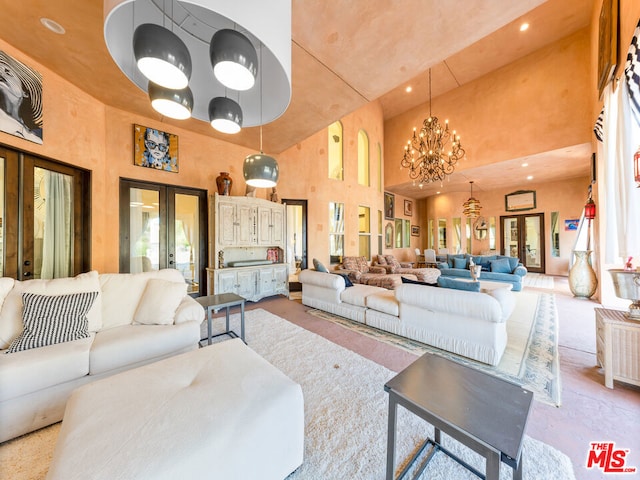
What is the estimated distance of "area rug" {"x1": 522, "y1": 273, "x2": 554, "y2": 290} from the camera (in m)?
6.17

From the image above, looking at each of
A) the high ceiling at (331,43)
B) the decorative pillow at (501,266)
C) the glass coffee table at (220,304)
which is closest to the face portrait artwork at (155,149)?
the high ceiling at (331,43)

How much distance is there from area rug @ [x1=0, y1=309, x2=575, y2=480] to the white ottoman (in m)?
0.13

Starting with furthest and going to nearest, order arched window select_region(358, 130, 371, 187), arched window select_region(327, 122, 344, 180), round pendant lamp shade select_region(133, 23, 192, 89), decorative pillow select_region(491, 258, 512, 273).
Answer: arched window select_region(358, 130, 371, 187), arched window select_region(327, 122, 344, 180), decorative pillow select_region(491, 258, 512, 273), round pendant lamp shade select_region(133, 23, 192, 89)

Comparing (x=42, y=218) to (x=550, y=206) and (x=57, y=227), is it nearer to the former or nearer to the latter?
(x=57, y=227)

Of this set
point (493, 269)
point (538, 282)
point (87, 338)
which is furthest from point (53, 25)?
point (538, 282)

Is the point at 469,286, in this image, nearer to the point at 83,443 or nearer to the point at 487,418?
the point at 487,418

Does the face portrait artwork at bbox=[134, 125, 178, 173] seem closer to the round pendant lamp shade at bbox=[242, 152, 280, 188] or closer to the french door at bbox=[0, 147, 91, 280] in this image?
the french door at bbox=[0, 147, 91, 280]

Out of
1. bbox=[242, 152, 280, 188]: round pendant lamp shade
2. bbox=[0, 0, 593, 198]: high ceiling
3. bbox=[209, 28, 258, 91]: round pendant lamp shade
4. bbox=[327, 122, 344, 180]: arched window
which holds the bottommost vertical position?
bbox=[242, 152, 280, 188]: round pendant lamp shade

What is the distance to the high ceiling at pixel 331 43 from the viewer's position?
2.10 metres

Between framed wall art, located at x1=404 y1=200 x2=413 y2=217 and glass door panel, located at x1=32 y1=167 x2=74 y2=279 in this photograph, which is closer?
glass door panel, located at x1=32 y1=167 x2=74 y2=279

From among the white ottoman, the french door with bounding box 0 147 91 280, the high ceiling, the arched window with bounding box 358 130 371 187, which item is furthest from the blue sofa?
the french door with bounding box 0 147 91 280

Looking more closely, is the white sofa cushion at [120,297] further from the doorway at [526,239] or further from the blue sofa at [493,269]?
the doorway at [526,239]

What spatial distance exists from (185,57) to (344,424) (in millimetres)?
2570

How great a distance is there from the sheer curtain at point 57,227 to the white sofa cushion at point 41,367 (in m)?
1.96
